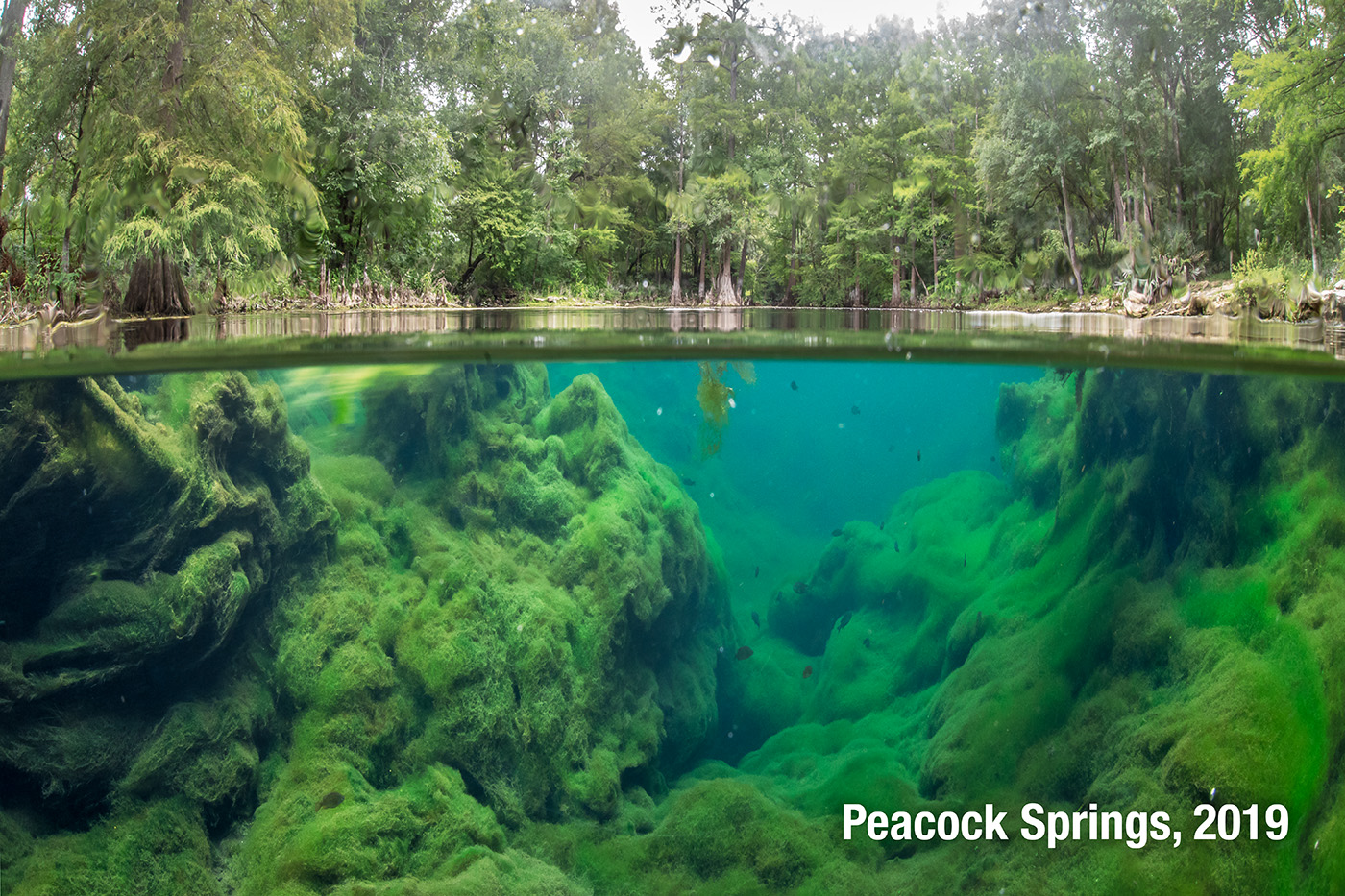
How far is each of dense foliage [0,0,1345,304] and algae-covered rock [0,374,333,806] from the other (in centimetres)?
394

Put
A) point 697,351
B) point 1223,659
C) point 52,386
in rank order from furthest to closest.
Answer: point 697,351 < point 52,386 < point 1223,659

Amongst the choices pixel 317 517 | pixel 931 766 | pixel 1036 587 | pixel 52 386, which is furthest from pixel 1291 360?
pixel 52 386

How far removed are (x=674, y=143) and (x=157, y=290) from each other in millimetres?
6687

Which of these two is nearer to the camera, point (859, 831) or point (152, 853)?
point (152, 853)

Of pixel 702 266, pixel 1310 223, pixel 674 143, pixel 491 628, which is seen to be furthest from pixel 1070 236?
pixel 491 628

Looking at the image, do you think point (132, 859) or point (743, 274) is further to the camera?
point (743, 274)

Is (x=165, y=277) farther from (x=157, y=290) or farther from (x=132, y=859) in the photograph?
(x=132, y=859)

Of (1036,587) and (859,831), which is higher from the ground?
(1036,587)

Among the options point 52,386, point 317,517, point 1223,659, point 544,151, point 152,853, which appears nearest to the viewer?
point 152,853

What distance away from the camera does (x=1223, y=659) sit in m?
5.21

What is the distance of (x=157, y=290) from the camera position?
861 cm

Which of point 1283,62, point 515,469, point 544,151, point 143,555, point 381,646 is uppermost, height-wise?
point 1283,62

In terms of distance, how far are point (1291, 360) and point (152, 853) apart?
970 centimetres

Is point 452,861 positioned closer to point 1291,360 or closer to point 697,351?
point 697,351
